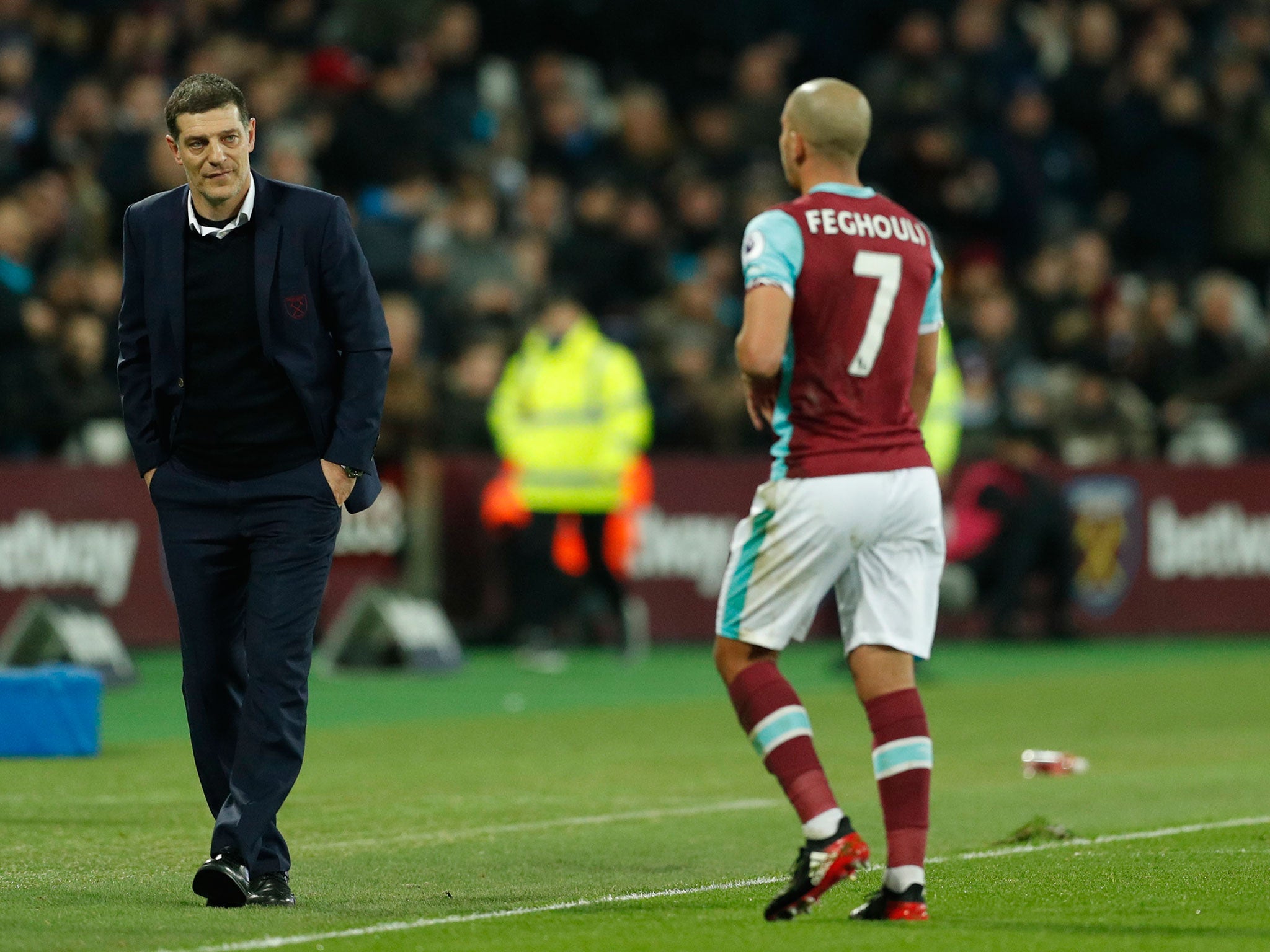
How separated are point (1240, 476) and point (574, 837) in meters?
12.5

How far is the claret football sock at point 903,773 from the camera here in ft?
20.6

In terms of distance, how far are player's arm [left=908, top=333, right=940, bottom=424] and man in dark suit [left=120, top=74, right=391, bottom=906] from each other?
5.06 ft

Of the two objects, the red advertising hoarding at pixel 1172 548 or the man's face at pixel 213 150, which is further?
the red advertising hoarding at pixel 1172 548


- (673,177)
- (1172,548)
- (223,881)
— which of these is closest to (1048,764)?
(223,881)

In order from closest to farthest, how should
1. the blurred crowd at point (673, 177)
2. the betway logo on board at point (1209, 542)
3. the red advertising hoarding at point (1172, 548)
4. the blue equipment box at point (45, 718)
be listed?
the blue equipment box at point (45, 718) → the blurred crowd at point (673, 177) → the red advertising hoarding at point (1172, 548) → the betway logo on board at point (1209, 542)

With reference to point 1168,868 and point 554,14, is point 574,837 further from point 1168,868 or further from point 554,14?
point 554,14

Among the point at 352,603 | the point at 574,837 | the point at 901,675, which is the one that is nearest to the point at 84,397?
the point at 352,603

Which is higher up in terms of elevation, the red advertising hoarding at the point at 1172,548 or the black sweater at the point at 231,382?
the black sweater at the point at 231,382

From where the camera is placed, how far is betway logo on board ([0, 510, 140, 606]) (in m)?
16.4

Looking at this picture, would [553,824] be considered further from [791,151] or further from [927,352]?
[791,151]

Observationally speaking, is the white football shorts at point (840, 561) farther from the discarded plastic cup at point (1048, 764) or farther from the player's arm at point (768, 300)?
the discarded plastic cup at point (1048, 764)

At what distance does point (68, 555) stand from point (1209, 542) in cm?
943

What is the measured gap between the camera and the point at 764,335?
626 centimetres

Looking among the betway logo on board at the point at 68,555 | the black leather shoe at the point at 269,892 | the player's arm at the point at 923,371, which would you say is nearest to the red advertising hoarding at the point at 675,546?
the betway logo on board at the point at 68,555
